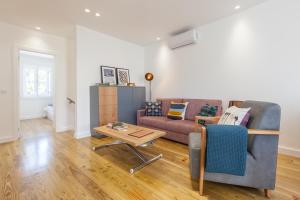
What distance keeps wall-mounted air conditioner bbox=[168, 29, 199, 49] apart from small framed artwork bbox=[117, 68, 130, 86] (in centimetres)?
147

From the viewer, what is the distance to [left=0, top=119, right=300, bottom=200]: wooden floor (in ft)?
5.09

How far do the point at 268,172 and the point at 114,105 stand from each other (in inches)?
120

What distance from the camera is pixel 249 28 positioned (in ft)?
9.00

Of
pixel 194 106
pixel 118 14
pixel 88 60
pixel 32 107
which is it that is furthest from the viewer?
pixel 32 107

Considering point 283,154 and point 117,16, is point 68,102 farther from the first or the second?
point 283,154

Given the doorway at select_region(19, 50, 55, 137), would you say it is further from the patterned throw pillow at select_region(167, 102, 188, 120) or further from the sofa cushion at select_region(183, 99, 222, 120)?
the sofa cushion at select_region(183, 99, 222, 120)

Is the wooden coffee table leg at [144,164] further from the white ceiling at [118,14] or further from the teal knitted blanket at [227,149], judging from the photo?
the white ceiling at [118,14]

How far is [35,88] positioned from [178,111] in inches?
230

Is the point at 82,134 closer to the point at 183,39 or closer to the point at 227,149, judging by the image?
the point at 227,149

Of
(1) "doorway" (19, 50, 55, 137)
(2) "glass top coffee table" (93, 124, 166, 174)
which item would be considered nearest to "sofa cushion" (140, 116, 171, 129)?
(2) "glass top coffee table" (93, 124, 166, 174)

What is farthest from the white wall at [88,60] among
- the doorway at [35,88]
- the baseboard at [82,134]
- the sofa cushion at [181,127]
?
the doorway at [35,88]

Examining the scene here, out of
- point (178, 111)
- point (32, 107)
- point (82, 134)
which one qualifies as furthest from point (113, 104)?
point (32, 107)

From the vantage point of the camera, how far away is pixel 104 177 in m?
1.86

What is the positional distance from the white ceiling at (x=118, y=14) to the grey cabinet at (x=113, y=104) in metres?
1.44
